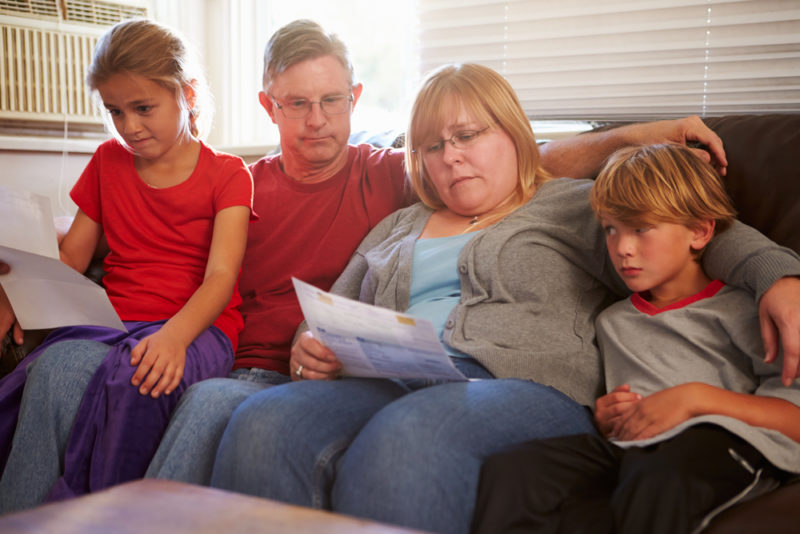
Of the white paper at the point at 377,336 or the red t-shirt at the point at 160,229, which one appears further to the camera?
the red t-shirt at the point at 160,229

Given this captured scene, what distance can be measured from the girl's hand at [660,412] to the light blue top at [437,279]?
1.31 ft

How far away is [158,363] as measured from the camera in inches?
50.2

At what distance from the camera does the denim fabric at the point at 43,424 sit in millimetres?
1203

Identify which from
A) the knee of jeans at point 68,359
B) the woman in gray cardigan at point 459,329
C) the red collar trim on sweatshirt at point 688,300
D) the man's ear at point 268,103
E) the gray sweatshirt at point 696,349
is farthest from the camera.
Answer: the man's ear at point 268,103

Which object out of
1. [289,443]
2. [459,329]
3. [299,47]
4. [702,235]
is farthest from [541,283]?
[299,47]

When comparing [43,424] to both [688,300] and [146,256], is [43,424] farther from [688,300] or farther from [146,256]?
[688,300]

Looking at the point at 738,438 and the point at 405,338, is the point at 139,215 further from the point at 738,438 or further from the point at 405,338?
the point at 738,438

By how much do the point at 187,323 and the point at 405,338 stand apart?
1.89 feet

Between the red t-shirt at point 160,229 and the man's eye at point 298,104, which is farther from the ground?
the man's eye at point 298,104

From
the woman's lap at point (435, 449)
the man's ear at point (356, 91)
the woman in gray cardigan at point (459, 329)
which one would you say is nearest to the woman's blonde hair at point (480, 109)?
the woman in gray cardigan at point (459, 329)

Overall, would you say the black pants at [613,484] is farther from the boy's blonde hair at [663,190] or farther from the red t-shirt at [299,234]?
the red t-shirt at [299,234]

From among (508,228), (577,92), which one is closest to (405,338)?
(508,228)

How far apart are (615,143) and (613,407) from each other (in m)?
0.60

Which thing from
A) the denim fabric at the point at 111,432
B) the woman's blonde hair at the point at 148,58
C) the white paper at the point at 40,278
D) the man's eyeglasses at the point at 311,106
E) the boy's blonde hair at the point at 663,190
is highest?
the woman's blonde hair at the point at 148,58
